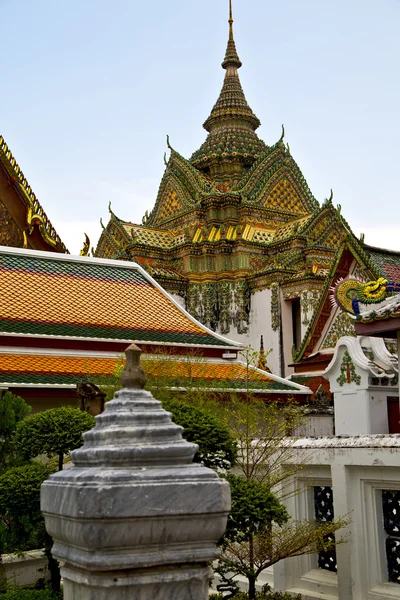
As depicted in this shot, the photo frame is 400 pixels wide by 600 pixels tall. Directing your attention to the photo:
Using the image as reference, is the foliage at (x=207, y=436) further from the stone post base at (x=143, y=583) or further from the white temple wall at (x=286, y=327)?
the white temple wall at (x=286, y=327)

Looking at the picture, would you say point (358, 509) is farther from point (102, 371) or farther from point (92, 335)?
point (92, 335)

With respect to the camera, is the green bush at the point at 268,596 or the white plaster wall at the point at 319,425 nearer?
the green bush at the point at 268,596

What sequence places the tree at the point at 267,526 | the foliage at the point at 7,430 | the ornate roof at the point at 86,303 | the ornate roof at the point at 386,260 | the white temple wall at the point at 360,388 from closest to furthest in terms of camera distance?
the tree at the point at 267,526
the foliage at the point at 7,430
the white temple wall at the point at 360,388
the ornate roof at the point at 86,303
the ornate roof at the point at 386,260

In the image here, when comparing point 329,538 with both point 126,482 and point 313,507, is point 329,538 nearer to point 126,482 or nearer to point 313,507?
point 313,507

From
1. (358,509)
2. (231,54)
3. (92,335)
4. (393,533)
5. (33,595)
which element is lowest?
(33,595)

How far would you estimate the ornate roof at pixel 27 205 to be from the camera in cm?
1595

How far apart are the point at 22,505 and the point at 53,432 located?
0.68m

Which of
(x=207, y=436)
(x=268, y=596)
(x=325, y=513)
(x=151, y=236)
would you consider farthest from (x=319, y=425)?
(x=151, y=236)

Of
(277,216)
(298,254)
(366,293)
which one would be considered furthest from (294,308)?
(366,293)

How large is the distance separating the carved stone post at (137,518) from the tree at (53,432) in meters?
3.66

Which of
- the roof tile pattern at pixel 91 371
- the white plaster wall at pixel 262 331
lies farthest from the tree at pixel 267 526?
the white plaster wall at pixel 262 331

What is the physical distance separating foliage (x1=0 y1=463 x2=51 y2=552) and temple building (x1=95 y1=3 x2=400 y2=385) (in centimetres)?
1577

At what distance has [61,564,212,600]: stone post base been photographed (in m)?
2.60

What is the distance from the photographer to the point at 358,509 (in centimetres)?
593
